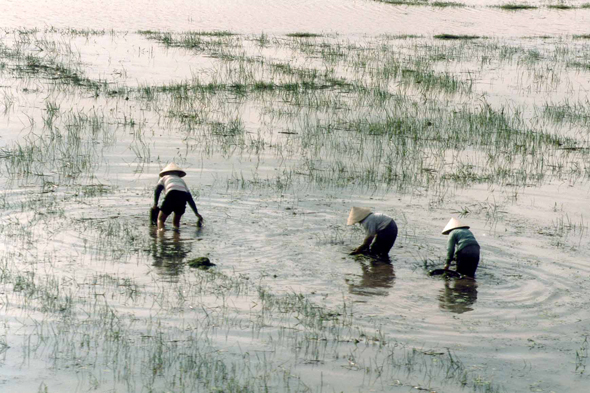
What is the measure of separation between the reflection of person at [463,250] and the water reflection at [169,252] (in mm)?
2812

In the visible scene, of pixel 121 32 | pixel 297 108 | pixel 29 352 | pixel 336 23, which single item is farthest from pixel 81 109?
pixel 336 23

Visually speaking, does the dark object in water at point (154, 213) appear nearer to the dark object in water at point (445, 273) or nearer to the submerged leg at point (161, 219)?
the submerged leg at point (161, 219)

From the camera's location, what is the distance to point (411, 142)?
46.4ft

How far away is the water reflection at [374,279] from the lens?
7.82 m

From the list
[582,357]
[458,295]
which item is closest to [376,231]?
[458,295]

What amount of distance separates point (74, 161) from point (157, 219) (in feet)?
10.1

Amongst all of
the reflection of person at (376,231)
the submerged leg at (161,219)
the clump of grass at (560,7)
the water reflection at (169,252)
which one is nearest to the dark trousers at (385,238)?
the reflection of person at (376,231)

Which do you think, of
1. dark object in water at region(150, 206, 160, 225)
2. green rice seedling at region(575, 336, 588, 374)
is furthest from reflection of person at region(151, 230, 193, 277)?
green rice seedling at region(575, 336, 588, 374)

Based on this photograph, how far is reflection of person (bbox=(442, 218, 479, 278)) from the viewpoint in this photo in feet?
26.9

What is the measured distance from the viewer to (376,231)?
29.0 feet

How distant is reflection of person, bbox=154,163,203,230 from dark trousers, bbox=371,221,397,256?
2179mm

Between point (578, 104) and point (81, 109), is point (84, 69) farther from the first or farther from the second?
point (578, 104)

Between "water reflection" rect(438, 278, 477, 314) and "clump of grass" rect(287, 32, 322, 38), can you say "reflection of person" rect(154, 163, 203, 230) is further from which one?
"clump of grass" rect(287, 32, 322, 38)

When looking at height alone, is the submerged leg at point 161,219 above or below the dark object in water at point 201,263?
above
